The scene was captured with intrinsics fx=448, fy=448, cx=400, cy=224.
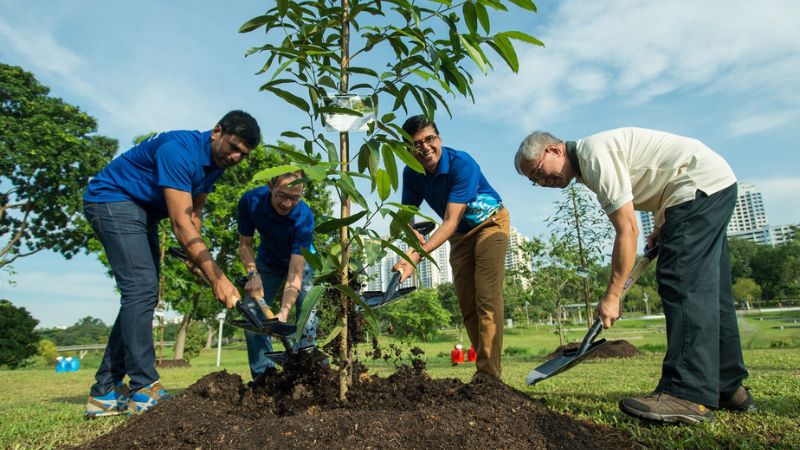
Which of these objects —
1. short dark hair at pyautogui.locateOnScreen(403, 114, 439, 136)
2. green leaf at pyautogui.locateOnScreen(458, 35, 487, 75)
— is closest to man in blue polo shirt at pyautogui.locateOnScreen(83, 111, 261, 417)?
short dark hair at pyautogui.locateOnScreen(403, 114, 439, 136)

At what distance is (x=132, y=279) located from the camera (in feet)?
8.71

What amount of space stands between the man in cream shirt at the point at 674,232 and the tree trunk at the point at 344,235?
1.04 metres

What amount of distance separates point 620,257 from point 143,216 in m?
2.78

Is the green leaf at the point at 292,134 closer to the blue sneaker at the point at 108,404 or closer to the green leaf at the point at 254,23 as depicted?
the green leaf at the point at 254,23

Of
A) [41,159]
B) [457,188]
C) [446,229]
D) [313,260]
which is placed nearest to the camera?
[313,260]

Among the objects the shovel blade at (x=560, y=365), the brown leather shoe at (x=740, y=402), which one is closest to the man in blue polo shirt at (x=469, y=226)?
the shovel blade at (x=560, y=365)

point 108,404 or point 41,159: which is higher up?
point 41,159

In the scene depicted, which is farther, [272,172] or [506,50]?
[506,50]

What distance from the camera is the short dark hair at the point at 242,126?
2713 mm

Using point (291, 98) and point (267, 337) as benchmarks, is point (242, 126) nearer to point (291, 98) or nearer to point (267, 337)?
point (291, 98)

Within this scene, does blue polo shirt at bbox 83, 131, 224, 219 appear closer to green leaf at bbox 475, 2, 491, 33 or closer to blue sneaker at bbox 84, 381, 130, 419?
blue sneaker at bbox 84, 381, 130, 419

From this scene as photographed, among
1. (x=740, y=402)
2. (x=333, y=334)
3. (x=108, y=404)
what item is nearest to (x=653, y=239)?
(x=740, y=402)

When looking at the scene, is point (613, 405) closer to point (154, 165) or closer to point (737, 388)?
point (737, 388)

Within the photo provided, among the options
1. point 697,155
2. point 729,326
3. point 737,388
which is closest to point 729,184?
point 697,155
